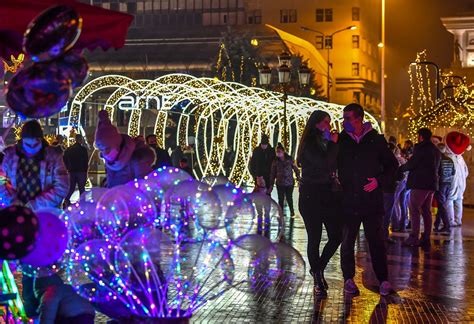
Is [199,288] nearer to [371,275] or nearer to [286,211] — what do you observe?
[371,275]

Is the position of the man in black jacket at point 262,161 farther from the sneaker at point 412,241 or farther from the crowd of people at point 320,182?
the sneaker at point 412,241

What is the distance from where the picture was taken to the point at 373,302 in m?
10.6

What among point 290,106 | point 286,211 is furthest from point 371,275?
point 290,106

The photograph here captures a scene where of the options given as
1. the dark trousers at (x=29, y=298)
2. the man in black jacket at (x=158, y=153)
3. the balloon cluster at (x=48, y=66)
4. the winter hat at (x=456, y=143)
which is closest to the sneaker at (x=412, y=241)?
the winter hat at (x=456, y=143)

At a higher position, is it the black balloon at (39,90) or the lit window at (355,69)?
the lit window at (355,69)

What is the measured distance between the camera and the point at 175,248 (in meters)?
6.62

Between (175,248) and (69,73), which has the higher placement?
(69,73)

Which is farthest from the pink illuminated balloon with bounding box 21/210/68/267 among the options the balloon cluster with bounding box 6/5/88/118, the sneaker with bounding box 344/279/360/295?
the sneaker with bounding box 344/279/360/295

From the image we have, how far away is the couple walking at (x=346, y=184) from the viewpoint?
1082 centimetres

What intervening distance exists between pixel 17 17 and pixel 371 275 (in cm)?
672

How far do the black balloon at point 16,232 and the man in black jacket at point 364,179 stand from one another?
5.13 meters

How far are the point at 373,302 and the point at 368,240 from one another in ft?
2.45

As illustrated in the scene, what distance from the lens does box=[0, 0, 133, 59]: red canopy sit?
24.6 ft

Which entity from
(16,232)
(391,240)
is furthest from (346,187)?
(391,240)
